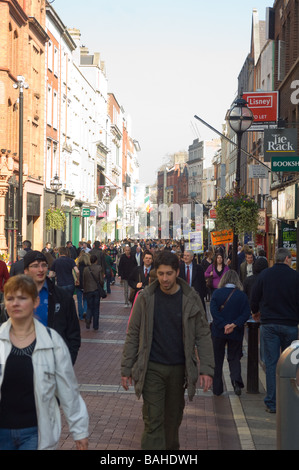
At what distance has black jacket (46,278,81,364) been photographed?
6242 millimetres

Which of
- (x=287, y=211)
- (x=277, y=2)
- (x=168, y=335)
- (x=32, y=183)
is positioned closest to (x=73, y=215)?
(x=32, y=183)

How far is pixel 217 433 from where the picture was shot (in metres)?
8.15

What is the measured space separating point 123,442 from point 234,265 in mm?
8101

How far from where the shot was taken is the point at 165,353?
6.41 meters

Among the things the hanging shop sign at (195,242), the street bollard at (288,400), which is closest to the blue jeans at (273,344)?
the street bollard at (288,400)

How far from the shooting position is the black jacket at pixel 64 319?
6.24 meters

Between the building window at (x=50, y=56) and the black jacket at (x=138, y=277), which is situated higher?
the building window at (x=50, y=56)

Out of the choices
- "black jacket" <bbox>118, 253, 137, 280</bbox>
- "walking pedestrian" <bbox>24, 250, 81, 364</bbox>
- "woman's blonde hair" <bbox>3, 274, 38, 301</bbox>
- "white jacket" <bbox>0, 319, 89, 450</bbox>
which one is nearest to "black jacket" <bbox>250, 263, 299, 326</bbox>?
"walking pedestrian" <bbox>24, 250, 81, 364</bbox>

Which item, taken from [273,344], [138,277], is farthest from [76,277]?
[273,344]

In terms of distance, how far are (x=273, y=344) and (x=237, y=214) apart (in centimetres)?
840

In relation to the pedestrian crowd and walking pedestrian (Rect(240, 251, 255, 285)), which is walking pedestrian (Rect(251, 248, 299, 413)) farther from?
walking pedestrian (Rect(240, 251, 255, 285))

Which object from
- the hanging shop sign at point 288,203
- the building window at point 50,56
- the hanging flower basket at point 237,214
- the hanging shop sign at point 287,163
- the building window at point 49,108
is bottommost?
the hanging flower basket at point 237,214

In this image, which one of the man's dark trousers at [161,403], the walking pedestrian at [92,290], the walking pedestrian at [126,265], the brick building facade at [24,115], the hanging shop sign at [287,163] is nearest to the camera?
the man's dark trousers at [161,403]

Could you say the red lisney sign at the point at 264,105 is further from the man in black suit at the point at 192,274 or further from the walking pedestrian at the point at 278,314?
the walking pedestrian at the point at 278,314
